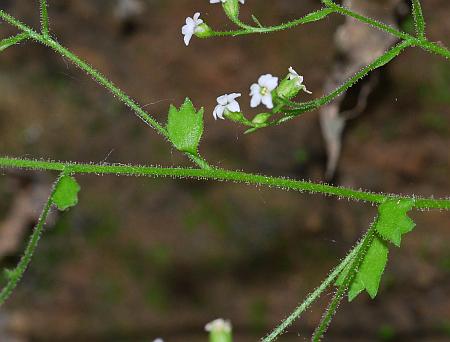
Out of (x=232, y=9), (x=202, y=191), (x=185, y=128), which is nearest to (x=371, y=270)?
(x=185, y=128)

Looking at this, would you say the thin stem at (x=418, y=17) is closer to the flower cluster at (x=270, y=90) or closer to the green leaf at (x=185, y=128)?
the flower cluster at (x=270, y=90)

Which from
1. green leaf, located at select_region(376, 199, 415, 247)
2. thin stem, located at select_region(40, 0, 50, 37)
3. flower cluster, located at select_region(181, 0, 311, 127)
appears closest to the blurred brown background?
flower cluster, located at select_region(181, 0, 311, 127)

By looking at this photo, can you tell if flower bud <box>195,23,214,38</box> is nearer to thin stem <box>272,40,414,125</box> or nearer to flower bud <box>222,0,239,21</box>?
flower bud <box>222,0,239,21</box>

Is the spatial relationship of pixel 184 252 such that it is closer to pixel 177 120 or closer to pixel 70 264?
pixel 70 264

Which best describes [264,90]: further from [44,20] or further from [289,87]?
[44,20]

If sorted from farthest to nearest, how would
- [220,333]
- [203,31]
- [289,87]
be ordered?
[203,31], [289,87], [220,333]

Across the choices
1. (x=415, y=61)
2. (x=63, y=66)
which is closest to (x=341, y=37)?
(x=415, y=61)
